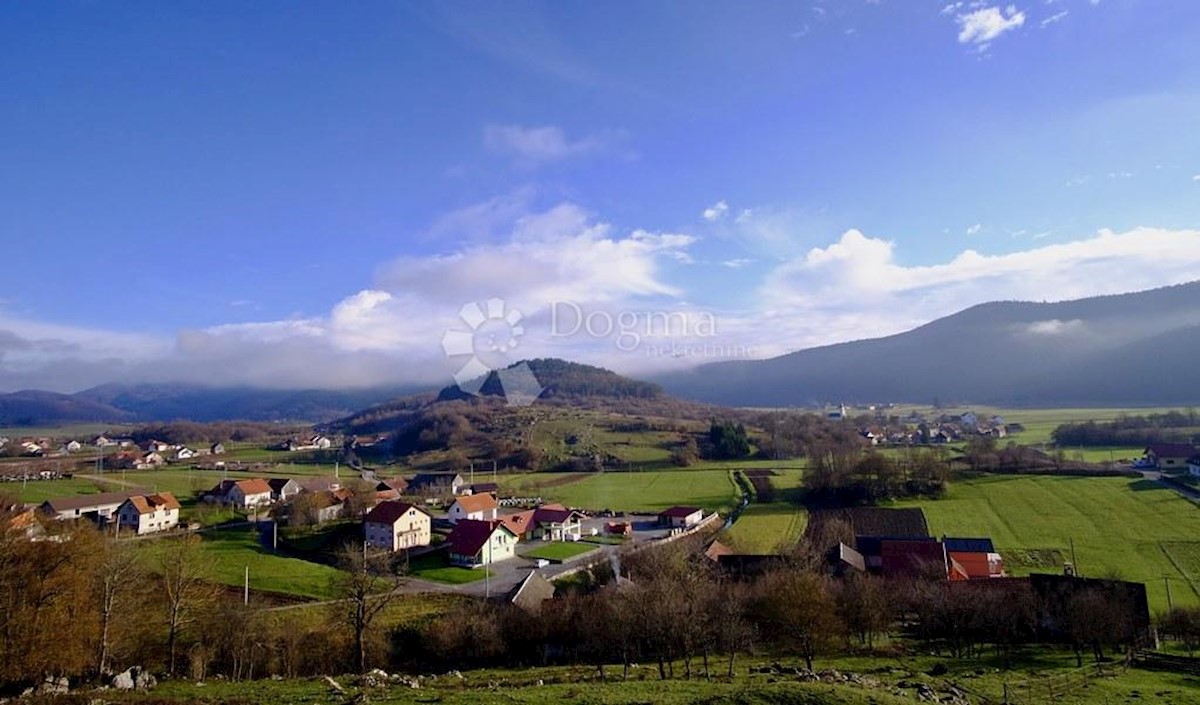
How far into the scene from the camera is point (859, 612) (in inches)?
963

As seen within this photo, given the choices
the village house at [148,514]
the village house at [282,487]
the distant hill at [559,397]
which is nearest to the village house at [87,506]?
the village house at [148,514]

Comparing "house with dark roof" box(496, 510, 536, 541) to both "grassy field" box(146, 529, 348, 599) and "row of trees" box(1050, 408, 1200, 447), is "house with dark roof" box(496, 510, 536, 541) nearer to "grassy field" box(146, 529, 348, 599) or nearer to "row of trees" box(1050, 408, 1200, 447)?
"grassy field" box(146, 529, 348, 599)

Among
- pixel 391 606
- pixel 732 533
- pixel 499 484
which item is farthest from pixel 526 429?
pixel 391 606

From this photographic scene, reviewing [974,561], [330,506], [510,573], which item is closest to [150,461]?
[330,506]

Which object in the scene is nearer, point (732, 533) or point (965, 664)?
→ point (965, 664)

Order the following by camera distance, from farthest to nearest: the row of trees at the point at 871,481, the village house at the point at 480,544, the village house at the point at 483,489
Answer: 1. the village house at the point at 483,489
2. the row of trees at the point at 871,481
3. the village house at the point at 480,544

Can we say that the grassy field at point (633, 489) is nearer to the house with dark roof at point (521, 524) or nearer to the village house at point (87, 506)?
the house with dark roof at point (521, 524)

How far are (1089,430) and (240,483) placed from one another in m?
100

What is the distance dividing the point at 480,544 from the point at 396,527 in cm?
714

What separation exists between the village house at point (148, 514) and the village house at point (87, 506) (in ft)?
4.73

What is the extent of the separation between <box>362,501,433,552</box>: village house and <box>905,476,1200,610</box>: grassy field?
3581cm

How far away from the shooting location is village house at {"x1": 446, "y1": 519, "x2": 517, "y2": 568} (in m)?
39.2

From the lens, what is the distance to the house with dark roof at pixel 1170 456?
60562 millimetres

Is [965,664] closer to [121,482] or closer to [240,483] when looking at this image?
[240,483]
